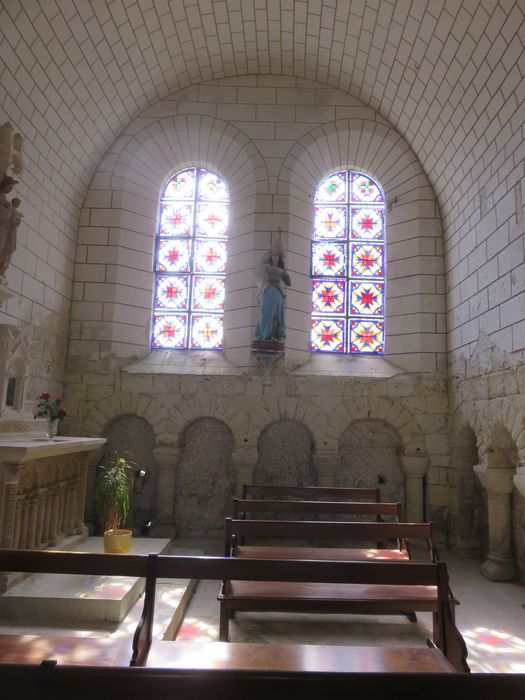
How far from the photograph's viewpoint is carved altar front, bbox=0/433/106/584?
157 inches

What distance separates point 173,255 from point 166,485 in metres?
3.51

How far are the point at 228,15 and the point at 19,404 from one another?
580 cm

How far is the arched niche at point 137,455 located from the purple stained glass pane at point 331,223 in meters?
3.98

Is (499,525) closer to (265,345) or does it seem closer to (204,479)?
(265,345)

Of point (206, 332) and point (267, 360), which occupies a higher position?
point (206, 332)

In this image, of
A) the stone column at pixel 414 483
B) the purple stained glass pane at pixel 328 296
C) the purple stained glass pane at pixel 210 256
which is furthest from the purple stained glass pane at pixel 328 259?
the stone column at pixel 414 483

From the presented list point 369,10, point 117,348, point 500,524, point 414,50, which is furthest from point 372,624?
point 369,10

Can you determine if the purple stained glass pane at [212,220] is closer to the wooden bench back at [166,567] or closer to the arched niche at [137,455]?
the arched niche at [137,455]

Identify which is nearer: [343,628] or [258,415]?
[343,628]

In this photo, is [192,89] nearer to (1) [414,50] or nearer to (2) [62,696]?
(1) [414,50]

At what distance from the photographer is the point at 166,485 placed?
6.98 meters

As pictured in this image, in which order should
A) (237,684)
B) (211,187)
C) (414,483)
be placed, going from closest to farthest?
(237,684)
(414,483)
(211,187)

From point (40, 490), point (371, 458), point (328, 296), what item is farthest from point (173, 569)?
point (328, 296)

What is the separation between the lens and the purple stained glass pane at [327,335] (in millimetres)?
7738
